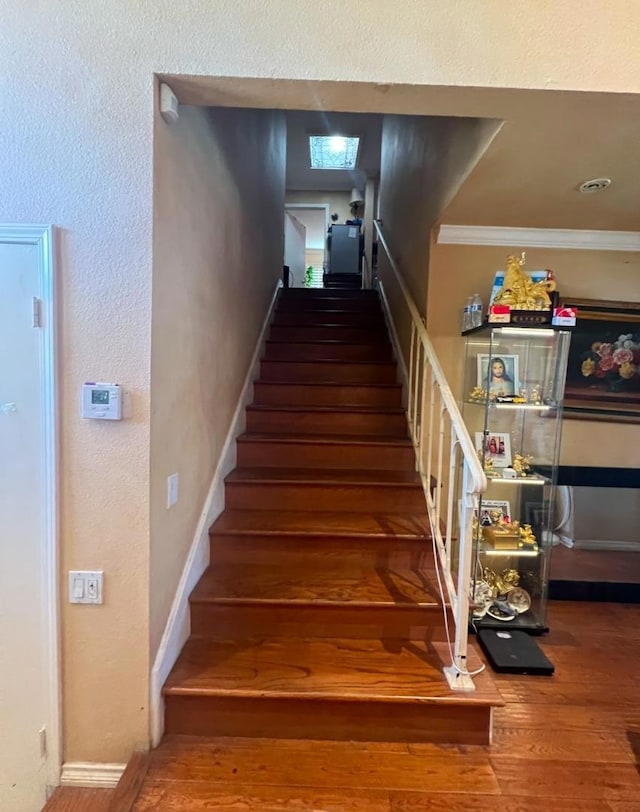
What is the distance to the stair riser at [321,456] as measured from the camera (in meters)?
2.66

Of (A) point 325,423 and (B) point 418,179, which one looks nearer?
(A) point 325,423

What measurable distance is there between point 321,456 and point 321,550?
2.17ft

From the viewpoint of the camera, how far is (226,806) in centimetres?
135

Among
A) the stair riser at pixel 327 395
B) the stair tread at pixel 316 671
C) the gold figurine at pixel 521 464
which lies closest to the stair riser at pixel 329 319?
the stair riser at pixel 327 395

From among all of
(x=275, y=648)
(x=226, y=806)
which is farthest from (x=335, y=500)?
(x=226, y=806)

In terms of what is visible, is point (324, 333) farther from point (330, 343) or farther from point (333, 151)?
point (333, 151)

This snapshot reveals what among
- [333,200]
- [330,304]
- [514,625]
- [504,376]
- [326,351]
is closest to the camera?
[514,625]

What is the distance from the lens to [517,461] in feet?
8.26

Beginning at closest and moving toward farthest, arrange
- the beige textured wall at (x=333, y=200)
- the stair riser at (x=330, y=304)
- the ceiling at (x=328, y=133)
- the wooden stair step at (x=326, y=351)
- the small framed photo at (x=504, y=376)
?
the small framed photo at (x=504, y=376), the wooden stair step at (x=326, y=351), the stair riser at (x=330, y=304), the ceiling at (x=328, y=133), the beige textured wall at (x=333, y=200)

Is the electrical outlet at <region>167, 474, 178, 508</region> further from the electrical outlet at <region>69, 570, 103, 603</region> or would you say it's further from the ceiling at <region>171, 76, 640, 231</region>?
the ceiling at <region>171, 76, 640, 231</region>

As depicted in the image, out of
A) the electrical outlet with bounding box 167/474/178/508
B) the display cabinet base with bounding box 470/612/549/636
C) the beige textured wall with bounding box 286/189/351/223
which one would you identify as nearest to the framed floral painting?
the display cabinet base with bounding box 470/612/549/636

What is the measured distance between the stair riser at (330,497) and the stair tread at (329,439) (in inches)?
12.9

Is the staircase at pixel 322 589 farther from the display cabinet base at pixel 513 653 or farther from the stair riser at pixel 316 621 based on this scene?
the display cabinet base at pixel 513 653

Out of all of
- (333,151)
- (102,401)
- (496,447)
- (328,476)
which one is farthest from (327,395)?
(333,151)
